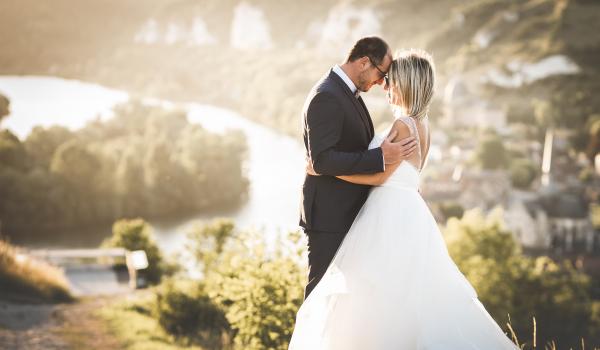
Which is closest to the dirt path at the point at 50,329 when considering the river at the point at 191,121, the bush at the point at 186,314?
the bush at the point at 186,314

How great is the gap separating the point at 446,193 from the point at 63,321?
50805 millimetres

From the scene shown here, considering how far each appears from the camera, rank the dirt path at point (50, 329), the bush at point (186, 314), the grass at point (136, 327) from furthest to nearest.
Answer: the bush at point (186, 314) < the grass at point (136, 327) < the dirt path at point (50, 329)

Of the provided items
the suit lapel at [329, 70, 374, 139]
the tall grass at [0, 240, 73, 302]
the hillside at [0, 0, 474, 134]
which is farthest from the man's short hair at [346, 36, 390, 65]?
the hillside at [0, 0, 474, 134]

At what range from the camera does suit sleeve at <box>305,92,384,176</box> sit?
93.2 inches

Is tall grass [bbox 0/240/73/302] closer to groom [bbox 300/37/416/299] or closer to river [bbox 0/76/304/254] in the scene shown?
river [bbox 0/76/304/254]

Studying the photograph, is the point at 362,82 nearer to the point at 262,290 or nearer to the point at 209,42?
the point at 262,290

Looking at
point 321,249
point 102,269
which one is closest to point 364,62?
point 321,249

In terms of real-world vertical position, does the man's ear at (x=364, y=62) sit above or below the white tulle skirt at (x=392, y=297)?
above

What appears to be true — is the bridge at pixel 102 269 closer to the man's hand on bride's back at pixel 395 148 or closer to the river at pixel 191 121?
the river at pixel 191 121

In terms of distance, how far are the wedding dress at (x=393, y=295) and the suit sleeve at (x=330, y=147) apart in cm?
17

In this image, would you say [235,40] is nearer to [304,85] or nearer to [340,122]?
[304,85]

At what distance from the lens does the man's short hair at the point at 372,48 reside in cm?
253

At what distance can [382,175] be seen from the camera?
252 cm

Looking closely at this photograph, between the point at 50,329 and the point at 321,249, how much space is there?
3.62 m
